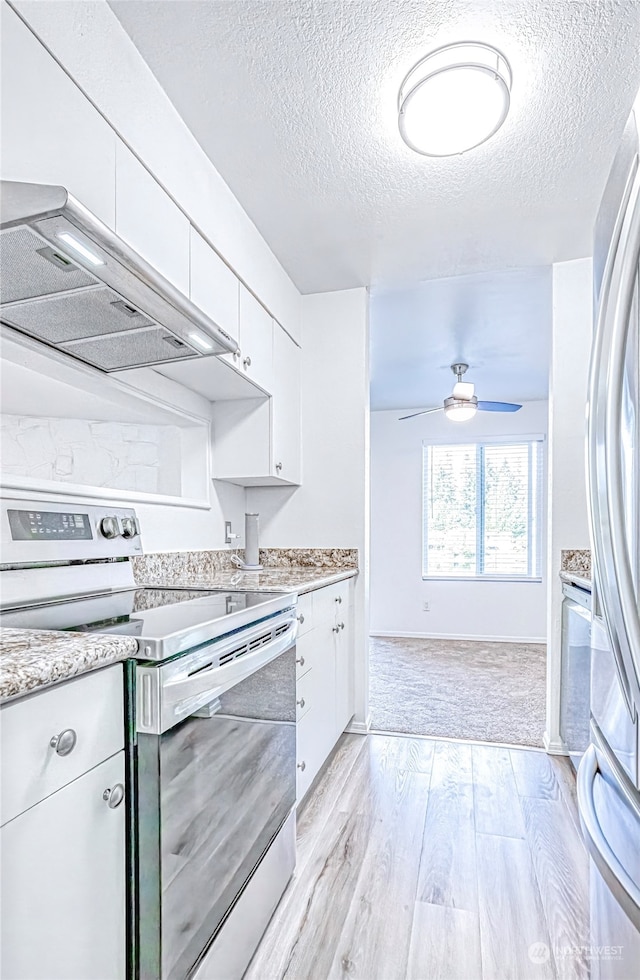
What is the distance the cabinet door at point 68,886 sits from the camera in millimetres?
701

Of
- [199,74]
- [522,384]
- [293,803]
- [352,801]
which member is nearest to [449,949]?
[293,803]

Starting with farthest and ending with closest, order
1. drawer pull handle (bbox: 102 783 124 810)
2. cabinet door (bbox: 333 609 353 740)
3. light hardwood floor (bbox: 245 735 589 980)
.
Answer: cabinet door (bbox: 333 609 353 740) → light hardwood floor (bbox: 245 735 589 980) → drawer pull handle (bbox: 102 783 124 810)

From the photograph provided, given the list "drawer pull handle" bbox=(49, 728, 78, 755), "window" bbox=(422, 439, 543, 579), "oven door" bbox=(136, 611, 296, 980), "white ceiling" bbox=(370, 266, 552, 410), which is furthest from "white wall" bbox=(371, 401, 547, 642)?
"drawer pull handle" bbox=(49, 728, 78, 755)

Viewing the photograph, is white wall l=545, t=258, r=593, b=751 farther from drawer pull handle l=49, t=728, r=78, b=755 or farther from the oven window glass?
drawer pull handle l=49, t=728, r=78, b=755

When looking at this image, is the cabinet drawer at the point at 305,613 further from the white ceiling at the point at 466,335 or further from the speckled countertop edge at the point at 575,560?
the white ceiling at the point at 466,335

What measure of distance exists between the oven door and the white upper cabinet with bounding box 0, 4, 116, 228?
3.79 feet

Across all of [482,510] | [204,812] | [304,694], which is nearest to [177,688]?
[204,812]

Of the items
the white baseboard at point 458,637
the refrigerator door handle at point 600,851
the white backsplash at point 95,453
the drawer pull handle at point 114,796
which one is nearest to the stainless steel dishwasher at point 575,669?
the refrigerator door handle at point 600,851

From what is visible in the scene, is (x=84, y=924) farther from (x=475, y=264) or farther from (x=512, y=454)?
(x=512, y=454)

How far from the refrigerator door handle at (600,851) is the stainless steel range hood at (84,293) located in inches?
54.9

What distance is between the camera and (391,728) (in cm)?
289

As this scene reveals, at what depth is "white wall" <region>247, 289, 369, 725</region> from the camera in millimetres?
2912

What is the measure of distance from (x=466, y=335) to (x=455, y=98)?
2.18m

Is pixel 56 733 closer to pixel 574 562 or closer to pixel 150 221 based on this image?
pixel 150 221
